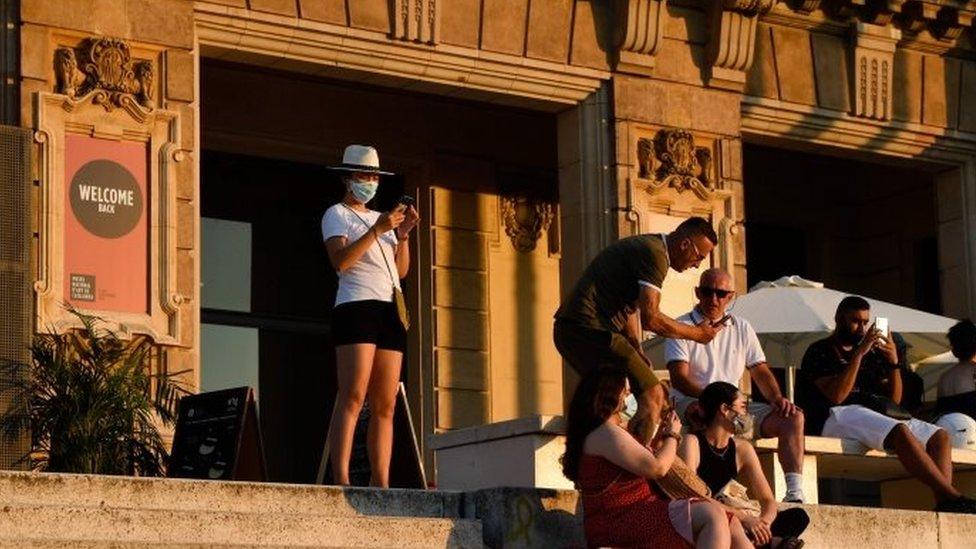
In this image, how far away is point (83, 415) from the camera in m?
16.0

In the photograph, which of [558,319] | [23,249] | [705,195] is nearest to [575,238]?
[705,195]

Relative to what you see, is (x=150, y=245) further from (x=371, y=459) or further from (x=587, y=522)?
(x=587, y=522)

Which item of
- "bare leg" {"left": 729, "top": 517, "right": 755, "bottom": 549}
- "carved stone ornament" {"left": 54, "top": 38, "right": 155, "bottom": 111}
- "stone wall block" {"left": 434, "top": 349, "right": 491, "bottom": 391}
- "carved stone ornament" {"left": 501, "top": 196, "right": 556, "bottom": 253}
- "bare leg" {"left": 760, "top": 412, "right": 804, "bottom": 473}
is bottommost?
"bare leg" {"left": 729, "top": 517, "right": 755, "bottom": 549}

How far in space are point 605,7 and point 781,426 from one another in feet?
26.2

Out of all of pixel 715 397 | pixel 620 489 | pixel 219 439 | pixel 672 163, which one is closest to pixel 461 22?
pixel 672 163

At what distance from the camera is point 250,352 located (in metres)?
23.6

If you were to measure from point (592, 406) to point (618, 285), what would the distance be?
1.41 metres

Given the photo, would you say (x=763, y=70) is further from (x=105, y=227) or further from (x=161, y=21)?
(x=105, y=227)

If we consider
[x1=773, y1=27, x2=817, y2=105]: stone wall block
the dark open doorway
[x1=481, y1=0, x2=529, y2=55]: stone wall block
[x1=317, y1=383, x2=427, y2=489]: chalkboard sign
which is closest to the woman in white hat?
[x1=317, y1=383, x2=427, y2=489]: chalkboard sign

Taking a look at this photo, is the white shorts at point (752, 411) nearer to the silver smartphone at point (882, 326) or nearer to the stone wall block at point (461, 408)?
the silver smartphone at point (882, 326)

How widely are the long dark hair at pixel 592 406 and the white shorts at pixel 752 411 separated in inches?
65.6

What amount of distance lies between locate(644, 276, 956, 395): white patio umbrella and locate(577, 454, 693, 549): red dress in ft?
23.0

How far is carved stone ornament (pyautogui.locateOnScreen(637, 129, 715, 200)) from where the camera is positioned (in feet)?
71.5

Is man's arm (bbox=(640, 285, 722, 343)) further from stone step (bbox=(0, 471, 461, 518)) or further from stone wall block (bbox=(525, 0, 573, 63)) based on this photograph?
stone wall block (bbox=(525, 0, 573, 63))
